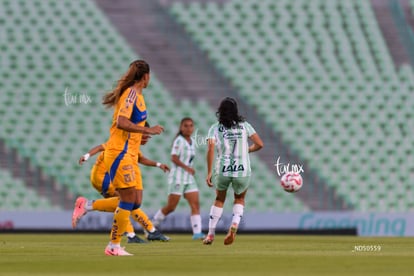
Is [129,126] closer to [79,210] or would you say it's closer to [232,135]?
[232,135]

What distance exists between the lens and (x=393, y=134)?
70.0 feet

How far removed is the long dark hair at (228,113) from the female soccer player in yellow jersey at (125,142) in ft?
6.58

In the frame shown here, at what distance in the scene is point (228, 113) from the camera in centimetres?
1163

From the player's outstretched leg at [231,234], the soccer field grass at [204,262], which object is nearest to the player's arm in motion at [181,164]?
the player's outstretched leg at [231,234]

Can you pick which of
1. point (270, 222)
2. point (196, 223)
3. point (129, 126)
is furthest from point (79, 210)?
point (270, 222)

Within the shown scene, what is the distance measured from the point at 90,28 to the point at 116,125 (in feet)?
40.2

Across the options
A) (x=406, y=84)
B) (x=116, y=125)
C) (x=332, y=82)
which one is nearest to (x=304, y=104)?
(x=332, y=82)

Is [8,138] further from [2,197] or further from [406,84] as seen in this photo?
[406,84]

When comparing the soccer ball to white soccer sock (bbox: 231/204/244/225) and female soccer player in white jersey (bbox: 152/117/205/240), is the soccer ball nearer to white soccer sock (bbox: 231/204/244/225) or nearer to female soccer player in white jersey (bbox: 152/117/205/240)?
white soccer sock (bbox: 231/204/244/225)

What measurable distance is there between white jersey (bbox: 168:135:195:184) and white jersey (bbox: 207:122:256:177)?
3.09 meters

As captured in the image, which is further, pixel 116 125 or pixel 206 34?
pixel 206 34

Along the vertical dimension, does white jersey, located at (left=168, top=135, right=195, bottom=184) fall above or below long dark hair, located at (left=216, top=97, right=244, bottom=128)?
below

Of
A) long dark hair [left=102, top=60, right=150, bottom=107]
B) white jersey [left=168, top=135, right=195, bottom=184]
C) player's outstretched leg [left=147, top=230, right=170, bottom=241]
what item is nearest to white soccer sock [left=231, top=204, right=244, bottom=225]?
player's outstretched leg [left=147, top=230, right=170, bottom=241]

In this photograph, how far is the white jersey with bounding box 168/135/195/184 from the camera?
15.0 meters
